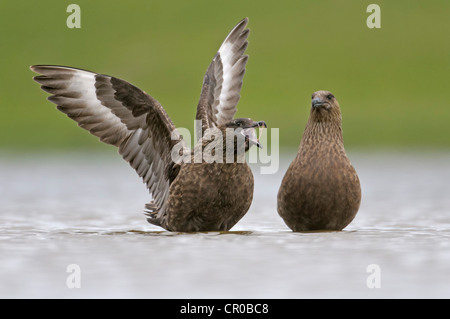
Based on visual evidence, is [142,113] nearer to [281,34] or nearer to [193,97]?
[193,97]

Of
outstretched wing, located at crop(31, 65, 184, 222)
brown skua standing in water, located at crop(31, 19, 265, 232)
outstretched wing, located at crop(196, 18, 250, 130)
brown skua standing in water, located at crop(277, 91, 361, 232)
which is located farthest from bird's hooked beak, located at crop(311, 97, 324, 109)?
outstretched wing, located at crop(196, 18, 250, 130)

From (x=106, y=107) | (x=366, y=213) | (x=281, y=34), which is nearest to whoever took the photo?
(x=106, y=107)

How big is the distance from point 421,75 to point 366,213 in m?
18.4

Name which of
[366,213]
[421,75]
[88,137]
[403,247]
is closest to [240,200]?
[403,247]

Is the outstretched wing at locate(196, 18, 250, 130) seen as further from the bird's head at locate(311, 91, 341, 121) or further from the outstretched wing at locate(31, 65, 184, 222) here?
the bird's head at locate(311, 91, 341, 121)

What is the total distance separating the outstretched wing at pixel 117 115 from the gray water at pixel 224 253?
585mm

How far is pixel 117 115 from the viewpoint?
26.1 feet

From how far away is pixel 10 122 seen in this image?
2273cm

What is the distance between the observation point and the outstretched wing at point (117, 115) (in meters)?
7.84

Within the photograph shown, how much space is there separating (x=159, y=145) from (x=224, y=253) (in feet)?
5.70

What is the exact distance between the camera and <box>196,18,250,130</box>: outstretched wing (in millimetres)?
9250

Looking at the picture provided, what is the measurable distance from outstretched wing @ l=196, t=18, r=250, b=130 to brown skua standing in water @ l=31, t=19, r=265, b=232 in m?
0.70

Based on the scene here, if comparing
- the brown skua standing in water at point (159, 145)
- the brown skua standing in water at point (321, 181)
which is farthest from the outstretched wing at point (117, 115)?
the brown skua standing in water at point (321, 181)

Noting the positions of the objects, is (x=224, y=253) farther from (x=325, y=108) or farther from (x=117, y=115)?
(x=117, y=115)
